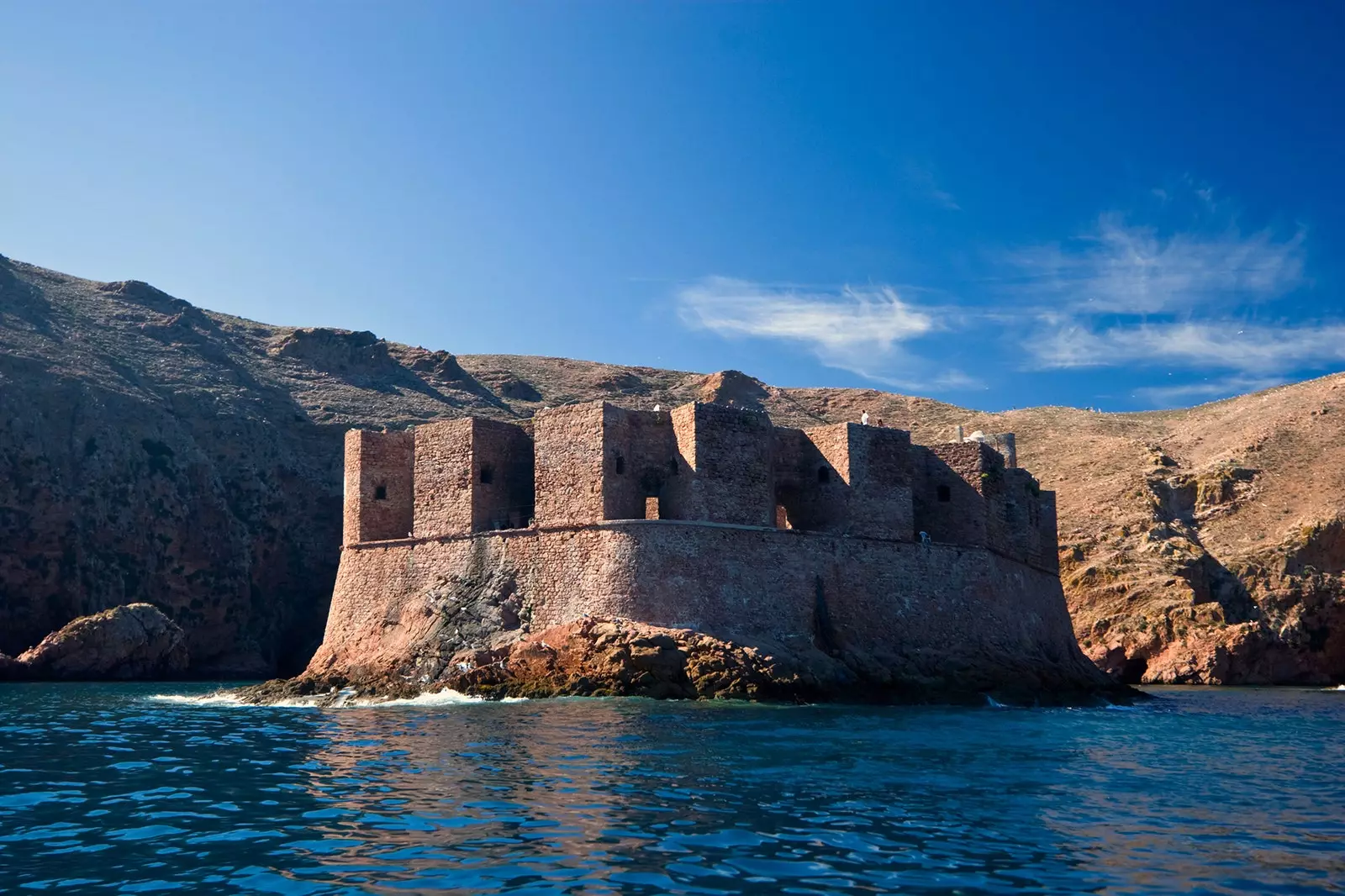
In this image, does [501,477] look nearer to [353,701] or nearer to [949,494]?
[353,701]

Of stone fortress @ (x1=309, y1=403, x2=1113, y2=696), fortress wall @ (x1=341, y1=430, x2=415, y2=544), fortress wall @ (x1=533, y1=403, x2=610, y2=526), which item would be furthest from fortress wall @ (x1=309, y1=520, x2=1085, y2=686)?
fortress wall @ (x1=341, y1=430, x2=415, y2=544)

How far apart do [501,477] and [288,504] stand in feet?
83.4

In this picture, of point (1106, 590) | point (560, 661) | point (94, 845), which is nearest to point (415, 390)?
point (1106, 590)

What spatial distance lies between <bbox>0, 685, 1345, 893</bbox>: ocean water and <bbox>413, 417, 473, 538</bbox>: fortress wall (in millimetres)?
9158

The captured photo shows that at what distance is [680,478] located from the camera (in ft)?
89.8

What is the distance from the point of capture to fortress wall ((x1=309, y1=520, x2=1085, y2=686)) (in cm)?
2548

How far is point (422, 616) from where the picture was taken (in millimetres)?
27984

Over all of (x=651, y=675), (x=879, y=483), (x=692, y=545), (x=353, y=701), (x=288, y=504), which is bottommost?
(x=353, y=701)

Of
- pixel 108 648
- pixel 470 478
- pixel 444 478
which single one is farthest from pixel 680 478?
pixel 108 648

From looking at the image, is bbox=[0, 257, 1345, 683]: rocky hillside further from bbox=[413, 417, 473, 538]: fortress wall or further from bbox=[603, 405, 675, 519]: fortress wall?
bbox=[603, 405, 675, 519]: fortress wall

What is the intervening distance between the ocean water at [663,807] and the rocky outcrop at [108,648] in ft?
66.0

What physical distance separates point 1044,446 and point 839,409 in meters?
28.9

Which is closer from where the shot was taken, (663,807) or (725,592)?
(663,807)

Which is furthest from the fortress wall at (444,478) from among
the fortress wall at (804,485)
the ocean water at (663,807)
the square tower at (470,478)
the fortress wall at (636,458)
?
the ocean water at (663,807)
